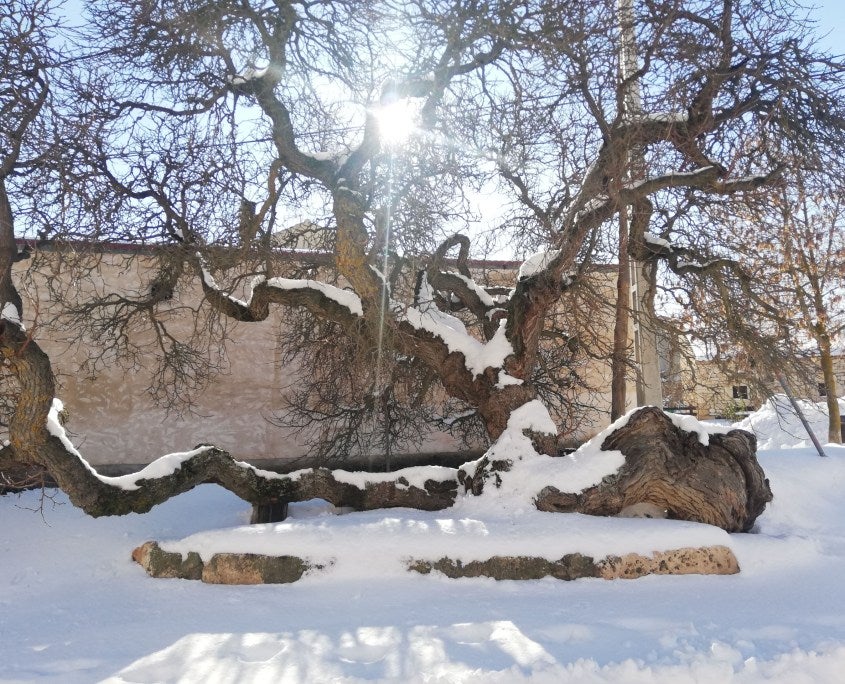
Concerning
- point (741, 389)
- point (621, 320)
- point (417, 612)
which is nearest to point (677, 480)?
point (621, 320)

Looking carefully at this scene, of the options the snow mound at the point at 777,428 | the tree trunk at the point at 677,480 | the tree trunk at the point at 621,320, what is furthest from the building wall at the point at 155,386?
the snow mound at the point at 777,428

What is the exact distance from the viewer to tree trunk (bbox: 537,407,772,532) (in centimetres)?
643

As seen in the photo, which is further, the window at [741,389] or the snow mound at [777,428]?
the snow mound at [777,428]

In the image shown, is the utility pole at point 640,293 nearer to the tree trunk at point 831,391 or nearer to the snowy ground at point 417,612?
the snowy ground at point 417,612

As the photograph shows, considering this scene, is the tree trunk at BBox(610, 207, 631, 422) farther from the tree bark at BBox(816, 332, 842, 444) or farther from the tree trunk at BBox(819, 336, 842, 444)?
the tree trunk at BBox(819, 336, 842, 444)

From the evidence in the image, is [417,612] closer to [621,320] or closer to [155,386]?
[621,320]

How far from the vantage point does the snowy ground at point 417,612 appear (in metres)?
3.50

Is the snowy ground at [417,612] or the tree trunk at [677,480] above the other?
the tree trunk at [677,480]

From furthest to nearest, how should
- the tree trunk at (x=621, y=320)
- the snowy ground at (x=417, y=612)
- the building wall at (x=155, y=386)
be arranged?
the building wall at (x=155, y=386) → the tree trunk at (x=621, y=320) → the snowy ground at (x=417, y=612)

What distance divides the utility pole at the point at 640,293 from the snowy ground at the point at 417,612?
90.3 inches

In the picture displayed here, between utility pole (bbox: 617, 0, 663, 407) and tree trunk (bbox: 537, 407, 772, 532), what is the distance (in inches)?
62.7

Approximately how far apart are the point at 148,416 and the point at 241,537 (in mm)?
5901

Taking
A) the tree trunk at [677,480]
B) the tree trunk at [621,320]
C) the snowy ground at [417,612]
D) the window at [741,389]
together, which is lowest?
the snowy ground at [417,612]

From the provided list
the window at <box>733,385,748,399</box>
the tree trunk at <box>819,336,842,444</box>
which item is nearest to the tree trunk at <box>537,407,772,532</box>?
the window at <box>733,385,748,399</box>
